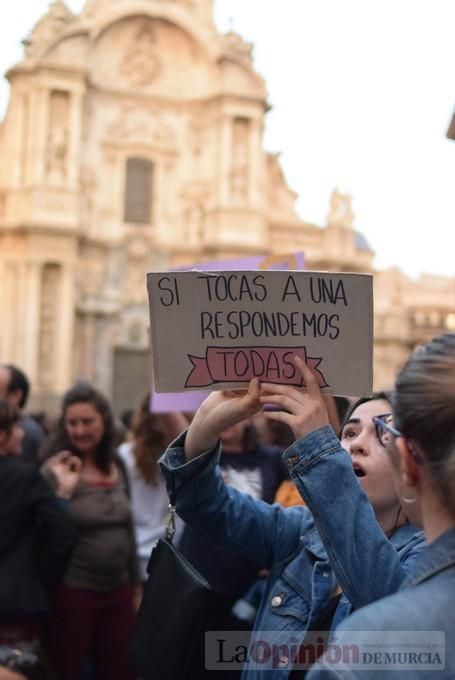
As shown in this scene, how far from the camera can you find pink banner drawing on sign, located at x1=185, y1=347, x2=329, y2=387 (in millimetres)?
2137

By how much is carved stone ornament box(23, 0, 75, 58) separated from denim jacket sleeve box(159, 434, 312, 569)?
20212mm

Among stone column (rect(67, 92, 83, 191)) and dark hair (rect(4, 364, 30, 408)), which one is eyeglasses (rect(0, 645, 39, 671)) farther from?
stone column (rect(67, 92, 83, 191))

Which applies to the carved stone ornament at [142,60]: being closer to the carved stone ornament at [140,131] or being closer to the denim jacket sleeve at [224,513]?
the carved stone ornament at [140,131]

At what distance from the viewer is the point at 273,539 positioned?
2602 millimetres

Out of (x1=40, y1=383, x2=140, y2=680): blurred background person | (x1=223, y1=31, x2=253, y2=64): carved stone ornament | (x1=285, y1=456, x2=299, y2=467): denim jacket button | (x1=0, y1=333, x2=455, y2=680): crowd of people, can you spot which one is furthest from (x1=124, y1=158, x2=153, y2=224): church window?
(x1=285, y1=456, x2=299, y2=467): denim jacket button

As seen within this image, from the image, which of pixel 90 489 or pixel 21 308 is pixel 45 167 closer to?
pixel 21 308

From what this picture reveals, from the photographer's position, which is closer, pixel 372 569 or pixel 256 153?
pixel 372 569

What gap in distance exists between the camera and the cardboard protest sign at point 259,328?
83.4 inches

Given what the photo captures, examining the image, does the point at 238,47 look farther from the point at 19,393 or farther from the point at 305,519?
the point at 305,519

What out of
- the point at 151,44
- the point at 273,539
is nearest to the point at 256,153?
the point at 151,44

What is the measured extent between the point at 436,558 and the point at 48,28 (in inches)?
861

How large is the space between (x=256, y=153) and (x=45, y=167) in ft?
17.5

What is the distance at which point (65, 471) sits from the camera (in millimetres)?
4375

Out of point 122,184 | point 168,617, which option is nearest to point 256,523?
point 168,617
